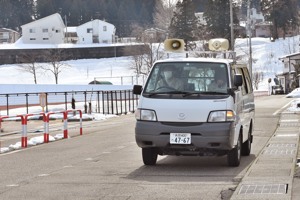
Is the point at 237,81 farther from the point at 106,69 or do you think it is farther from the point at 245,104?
the point at 106,69

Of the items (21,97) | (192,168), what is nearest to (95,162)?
(192,168)

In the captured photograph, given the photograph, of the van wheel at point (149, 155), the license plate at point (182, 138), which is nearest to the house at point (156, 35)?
the van wheel at point (149, 155)

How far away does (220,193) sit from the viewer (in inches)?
360

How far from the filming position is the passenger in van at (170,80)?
11.9m

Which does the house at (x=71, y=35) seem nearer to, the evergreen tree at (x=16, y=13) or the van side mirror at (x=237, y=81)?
the evergreen tree at (x=16, y=13)

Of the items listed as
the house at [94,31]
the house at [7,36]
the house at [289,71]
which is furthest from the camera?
the house at [7,36]

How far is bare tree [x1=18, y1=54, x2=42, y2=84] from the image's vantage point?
10528 centimetres

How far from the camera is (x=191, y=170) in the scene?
11727 millimetres

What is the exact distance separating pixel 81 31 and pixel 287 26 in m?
42.9

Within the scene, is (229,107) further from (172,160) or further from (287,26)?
(287,26)

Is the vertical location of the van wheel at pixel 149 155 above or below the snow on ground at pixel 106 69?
below

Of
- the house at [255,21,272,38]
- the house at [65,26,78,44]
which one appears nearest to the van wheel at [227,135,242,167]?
the house at [65,26,78,44]

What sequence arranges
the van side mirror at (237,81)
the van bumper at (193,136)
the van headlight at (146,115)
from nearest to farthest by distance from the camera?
the van bumper at (193,136) → the van headlight at (146,115) → the van side mirror at (237,81)

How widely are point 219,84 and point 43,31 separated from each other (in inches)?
4797
